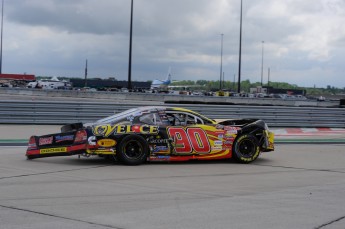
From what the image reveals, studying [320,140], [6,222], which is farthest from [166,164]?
[320,140]

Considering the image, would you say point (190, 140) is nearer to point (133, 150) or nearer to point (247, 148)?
point (133, 150)

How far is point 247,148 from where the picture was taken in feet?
40.0

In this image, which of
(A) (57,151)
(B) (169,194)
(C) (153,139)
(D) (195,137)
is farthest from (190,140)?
(B) (169,194)

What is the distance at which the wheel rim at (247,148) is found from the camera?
39.8 ft

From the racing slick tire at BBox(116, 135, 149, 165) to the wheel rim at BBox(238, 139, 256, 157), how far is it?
8.01 feet

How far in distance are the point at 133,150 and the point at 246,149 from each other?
2.88m

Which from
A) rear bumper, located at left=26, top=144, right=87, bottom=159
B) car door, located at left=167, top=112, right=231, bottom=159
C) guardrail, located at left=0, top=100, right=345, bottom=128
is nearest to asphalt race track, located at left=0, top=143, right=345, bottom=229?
rear bumper, located at left=26, top=144, right=87, bottom=159

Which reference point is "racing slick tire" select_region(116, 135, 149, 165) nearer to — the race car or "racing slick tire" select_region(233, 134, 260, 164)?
the race car

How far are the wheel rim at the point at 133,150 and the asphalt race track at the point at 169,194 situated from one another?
37 centimetres

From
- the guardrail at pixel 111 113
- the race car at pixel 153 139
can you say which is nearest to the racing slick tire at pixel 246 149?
the race car at pixel 153 139

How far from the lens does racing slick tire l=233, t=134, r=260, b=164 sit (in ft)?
39.5

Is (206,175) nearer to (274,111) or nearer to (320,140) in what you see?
(320,140)

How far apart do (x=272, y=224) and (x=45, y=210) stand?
3.00 metres

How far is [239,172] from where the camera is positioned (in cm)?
1070
